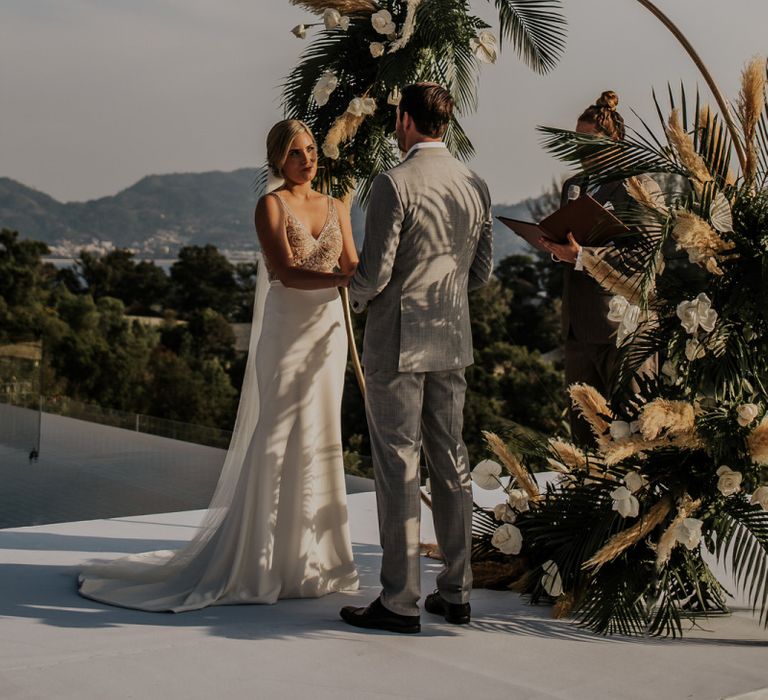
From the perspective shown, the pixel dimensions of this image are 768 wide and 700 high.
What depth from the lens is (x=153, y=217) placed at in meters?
52.8

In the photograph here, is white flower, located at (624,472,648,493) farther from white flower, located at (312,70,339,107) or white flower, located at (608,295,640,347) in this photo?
white flower, located at (312,70,339,107)

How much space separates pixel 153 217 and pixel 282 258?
5024cm

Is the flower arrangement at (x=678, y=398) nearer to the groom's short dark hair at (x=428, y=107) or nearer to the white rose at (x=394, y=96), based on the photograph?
the groom's short dark hair at (x=428, y=107)

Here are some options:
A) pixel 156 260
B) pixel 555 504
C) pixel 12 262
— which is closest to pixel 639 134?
pixel 555 504

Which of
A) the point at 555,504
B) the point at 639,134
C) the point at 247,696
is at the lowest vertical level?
the point at 247,696

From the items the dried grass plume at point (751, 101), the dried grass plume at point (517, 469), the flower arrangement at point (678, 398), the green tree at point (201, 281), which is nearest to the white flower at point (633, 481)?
the flower arrangement at point (678, 398)

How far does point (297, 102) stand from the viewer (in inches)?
183

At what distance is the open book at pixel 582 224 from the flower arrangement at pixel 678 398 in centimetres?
7

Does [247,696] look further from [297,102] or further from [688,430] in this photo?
[297,102]

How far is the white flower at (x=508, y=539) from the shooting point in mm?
3910

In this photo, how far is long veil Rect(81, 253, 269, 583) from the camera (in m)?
4.18

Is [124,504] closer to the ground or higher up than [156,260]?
closer to the ground

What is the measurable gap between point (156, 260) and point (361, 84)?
37.9 m

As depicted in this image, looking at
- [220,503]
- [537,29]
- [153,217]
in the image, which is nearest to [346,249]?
[220,503]
